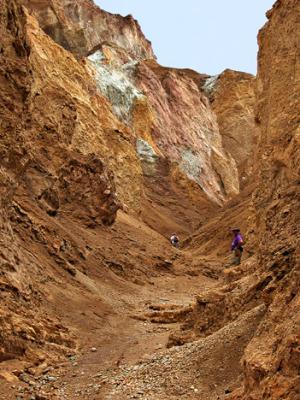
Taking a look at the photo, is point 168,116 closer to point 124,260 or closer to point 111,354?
point 124,260

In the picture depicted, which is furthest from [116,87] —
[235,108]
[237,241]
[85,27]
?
[237,241]

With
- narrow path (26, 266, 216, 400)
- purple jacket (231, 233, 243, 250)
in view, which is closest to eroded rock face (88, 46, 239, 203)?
purple jacket (231, 233, 243, 250)

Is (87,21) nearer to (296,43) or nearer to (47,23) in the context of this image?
(47,23)

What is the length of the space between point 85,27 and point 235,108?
17.8 metres

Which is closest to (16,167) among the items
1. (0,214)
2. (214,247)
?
(0,214)

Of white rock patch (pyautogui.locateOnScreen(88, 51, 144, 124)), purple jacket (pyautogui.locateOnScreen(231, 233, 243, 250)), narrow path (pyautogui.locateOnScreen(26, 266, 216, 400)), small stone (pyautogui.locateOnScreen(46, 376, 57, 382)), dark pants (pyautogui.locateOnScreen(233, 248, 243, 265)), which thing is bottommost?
small stone (pyautogui.locateOnScreen(46, 376, 57, 382))

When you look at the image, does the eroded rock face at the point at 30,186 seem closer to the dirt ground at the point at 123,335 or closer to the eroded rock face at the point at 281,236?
the dirt ground at the point at 123,335

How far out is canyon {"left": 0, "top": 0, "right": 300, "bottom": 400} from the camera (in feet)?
23.3

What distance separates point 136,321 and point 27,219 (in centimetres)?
385

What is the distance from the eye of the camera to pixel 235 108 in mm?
62906

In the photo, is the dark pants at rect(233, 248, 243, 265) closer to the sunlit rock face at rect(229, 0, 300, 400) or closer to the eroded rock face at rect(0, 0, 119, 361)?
the sunlit rock face at rect(229, 0, 300, 400)

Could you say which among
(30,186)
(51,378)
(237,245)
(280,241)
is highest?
(280,241)

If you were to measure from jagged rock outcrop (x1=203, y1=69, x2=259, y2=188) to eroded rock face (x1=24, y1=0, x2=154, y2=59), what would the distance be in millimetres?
9374

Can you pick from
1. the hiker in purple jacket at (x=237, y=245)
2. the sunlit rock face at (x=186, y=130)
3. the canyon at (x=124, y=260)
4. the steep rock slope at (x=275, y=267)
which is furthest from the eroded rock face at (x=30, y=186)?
the sunlit rock face at (x=186, y=130)
